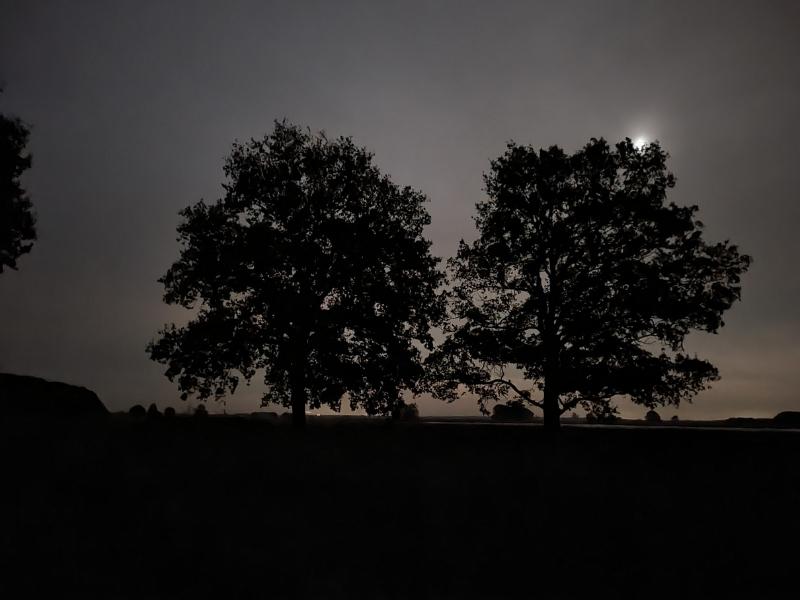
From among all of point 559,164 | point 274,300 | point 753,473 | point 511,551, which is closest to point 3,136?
point 274,300

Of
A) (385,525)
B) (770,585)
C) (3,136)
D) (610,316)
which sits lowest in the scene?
(770,585)

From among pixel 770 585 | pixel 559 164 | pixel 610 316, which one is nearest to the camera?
pixel 770 585

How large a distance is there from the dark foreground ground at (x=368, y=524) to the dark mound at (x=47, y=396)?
9.46 metres

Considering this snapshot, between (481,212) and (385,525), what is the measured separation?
65.2ft

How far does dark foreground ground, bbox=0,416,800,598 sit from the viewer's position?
25.7ft

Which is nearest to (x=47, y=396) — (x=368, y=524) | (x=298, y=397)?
(x=298, y=397)

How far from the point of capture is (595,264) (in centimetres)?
2550

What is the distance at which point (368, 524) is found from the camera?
9438 millimetres

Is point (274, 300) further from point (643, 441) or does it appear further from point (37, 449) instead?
point (643, 441)

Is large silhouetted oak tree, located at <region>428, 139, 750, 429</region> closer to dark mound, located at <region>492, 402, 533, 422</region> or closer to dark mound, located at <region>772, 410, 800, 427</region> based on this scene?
dark mound, located at <region>772, 410, 800, 427</region>

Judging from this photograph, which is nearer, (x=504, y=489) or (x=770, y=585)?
(x=770, y=585)

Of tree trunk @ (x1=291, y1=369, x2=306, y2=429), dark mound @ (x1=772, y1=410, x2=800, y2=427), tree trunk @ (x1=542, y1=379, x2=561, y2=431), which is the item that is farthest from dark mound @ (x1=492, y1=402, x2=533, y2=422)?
tree trunk @ (x1=291, y1=369, x2=306, y2=429)

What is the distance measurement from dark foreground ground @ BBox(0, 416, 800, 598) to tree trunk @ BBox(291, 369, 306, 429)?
10.8 meters

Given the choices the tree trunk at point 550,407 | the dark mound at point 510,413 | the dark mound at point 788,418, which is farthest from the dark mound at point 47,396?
the dark mound at point 510,413
